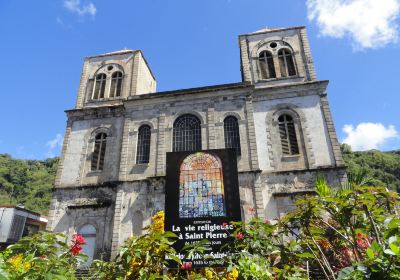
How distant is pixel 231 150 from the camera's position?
8469 millimetres

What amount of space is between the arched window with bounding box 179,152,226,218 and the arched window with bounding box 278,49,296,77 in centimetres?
1317

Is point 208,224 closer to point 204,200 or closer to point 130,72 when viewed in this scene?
point 204,200

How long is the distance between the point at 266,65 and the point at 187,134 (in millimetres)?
7507

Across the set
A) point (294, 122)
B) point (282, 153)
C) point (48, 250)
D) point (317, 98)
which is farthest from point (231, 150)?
point (317, 98)

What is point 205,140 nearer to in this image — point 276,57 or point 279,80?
point 279,80

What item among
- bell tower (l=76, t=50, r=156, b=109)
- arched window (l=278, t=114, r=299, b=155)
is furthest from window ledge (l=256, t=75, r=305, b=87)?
bell tower (l=76, t=50, r=156, b=109)

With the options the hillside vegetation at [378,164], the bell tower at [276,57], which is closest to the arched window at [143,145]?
the bell tower at [276,57]

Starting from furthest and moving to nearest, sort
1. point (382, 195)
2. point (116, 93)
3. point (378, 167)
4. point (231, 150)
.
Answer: point (378, 167)
point (116, 93)
point (231, 150)
point (382, 195)

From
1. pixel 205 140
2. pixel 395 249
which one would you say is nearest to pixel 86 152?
pixel 205 140

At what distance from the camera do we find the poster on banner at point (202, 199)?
7.06m

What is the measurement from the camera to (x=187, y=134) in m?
17.9

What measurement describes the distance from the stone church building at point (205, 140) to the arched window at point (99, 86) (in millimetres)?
655

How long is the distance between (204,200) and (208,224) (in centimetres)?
69

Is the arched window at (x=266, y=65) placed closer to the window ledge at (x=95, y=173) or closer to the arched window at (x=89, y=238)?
the window ledge at (x=95, y=173)
